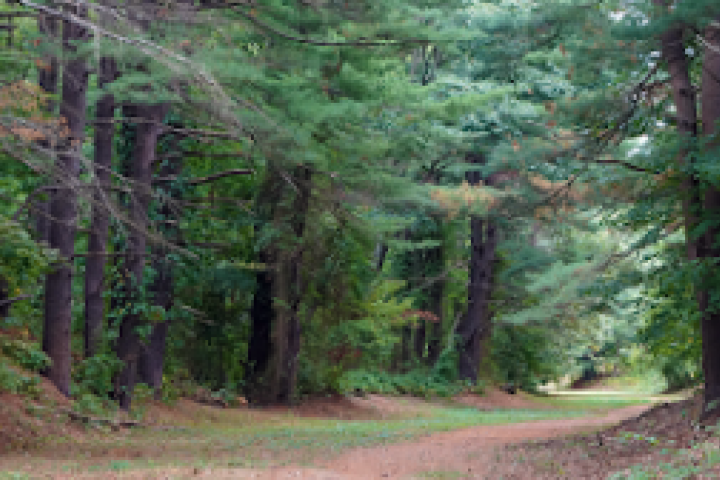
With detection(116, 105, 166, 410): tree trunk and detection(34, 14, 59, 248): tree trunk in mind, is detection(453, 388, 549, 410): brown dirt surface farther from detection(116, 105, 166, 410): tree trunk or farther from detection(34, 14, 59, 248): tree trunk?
detection(34, 14, 59, 248): tree trunk

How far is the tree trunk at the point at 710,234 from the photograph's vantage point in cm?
975

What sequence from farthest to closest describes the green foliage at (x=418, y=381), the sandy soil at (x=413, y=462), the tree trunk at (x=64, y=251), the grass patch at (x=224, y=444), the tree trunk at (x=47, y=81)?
the green foliage at (x=418, y=381) < the tree trunk at (x=64, y=251) < the tree trunk at (x=47, y=81) < the grass patch at (x=224, y=444) < the sandy soil at (x=413, y=462)

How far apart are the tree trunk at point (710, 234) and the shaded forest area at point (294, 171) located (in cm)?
4

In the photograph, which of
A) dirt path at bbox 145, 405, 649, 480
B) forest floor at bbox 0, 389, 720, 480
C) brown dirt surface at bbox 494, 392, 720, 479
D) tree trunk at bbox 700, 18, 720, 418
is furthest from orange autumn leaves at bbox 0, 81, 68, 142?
tree trunk at bbox 700, 18, 720, 418

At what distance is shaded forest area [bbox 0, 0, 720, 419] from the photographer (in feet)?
31.2

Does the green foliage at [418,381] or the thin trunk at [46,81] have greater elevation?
the thin trunk at [46,81]

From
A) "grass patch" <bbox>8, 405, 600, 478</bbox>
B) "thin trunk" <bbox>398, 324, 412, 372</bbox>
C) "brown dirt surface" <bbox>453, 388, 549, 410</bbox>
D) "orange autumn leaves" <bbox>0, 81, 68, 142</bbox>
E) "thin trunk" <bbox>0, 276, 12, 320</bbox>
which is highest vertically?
"orange autumn leaves" <bbox>0, 81, 68, 142</bbox>

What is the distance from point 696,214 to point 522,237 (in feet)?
59.2

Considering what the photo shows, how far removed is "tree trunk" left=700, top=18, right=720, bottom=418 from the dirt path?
9.96 ft

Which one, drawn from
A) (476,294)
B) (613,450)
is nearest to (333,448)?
(613,450)

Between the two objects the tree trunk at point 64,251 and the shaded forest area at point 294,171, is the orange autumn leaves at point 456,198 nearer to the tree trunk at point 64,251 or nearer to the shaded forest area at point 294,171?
the shaded forest area at point 294,171

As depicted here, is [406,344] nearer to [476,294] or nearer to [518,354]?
[518,354]

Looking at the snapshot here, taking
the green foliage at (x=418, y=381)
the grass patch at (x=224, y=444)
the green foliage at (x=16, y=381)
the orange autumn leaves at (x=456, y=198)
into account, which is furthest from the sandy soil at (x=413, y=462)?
the green foliage at (x=418, y=381)

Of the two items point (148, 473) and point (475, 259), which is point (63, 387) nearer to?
point (148, 473)
